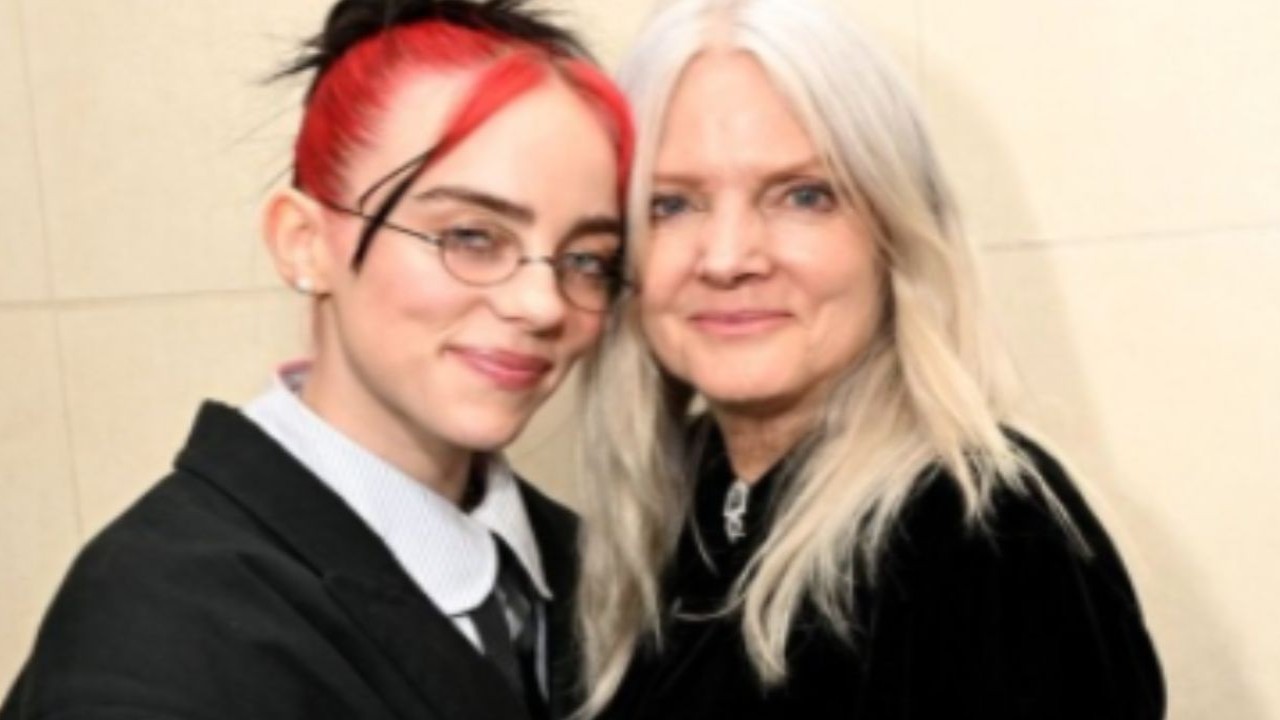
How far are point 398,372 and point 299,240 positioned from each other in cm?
12

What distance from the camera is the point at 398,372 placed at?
108 cm

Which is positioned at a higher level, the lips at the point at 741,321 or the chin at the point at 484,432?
the lips at the point at 741,321

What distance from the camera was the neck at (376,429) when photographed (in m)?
1.13

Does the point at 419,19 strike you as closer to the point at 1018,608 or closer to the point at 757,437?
the point at 757,437

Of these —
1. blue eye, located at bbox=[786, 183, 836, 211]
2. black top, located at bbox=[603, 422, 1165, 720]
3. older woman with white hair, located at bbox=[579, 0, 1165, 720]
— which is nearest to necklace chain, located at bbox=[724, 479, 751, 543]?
older woman with white hair, located at bbox=[579, 0, 1165, 720]

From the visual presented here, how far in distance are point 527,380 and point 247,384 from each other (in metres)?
0.63

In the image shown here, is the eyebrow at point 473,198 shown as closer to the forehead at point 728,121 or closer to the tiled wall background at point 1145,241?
the forehead at point 728,121

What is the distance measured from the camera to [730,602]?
114 centimetres

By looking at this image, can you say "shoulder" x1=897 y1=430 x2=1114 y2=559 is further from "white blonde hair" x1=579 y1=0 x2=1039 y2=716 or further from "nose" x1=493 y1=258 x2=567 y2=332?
"nose" x1=493 y1=258 x2=567 y2=332

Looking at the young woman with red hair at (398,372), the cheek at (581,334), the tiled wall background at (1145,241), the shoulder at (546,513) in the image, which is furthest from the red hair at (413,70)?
the shoulder at (546,513)

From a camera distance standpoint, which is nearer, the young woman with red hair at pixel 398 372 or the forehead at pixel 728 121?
the young woman with red hair at pixel 398 372

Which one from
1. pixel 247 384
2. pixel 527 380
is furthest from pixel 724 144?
pixel 247 384

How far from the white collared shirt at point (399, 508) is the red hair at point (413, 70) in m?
0.16

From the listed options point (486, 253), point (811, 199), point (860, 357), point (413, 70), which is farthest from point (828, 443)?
point (413, 70)
